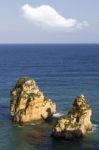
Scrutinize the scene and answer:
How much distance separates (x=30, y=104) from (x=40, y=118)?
4101mm

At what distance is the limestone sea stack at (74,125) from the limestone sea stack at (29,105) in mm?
11195

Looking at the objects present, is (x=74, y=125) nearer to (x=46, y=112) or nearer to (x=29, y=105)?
(x=46, y=112)

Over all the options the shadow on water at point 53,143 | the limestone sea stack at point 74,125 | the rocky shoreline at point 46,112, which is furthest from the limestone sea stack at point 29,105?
the limestone sea stack at point 74,125

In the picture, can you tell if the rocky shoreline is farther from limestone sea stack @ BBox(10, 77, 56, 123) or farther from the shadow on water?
the shadow on water

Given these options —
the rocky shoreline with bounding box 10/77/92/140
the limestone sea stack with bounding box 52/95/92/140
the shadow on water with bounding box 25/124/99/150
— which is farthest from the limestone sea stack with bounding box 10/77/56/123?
the limestone sea stack with bounding box 52/95/92/140

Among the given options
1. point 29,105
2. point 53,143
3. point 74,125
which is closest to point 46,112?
point 29,105

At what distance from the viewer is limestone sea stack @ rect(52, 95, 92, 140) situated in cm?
8531

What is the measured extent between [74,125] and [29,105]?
15220mm

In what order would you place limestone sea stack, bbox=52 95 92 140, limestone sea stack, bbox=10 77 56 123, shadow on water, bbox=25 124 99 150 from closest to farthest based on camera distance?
shadow on water, bbox=25 124 99 150 → limestone sea stack, bbox=52 95 92 140 → limestone sea stack, bbox=10 77 56 123

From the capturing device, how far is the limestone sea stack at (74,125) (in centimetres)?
8531

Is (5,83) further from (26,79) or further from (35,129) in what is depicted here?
(35,129)

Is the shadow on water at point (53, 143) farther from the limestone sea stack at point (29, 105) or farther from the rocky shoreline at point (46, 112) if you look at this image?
the limestone sea stack at point (29, 105)

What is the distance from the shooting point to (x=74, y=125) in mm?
86188

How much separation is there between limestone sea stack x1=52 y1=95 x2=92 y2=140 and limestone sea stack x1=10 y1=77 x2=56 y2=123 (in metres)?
11.2
